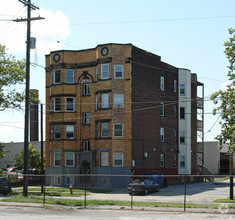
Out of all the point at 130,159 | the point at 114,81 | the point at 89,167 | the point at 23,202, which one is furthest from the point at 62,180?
the point at 23,202

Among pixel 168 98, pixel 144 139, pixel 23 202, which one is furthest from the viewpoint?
pixel 168 98

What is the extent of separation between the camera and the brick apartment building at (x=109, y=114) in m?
43.3

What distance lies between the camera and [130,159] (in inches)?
1677

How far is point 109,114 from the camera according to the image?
43531 millimetres

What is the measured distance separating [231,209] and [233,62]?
11095 millimetres

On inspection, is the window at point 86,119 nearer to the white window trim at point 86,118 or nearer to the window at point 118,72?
the white window trim at point 86,118

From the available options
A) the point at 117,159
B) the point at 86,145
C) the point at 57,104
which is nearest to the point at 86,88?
the point at 57,104

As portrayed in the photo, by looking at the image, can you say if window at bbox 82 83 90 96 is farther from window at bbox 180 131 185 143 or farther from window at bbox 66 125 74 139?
window at bbox 180 131 185 143

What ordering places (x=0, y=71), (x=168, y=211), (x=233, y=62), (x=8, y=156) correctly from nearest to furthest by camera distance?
(x=168, y=211) → (x=233, y=62) → (x=0, y=71) → (x=8, y=156)

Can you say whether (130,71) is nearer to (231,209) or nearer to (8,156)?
(231,209)

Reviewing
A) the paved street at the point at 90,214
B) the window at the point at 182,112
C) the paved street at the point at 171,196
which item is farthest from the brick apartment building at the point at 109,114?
the paved street at the point at 90,214

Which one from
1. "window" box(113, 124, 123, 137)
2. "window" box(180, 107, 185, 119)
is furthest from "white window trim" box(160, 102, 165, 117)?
"window" box(113, 124, 123, 137)

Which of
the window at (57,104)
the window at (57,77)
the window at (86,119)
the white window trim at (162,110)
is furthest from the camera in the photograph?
the white window trim at (162,110)

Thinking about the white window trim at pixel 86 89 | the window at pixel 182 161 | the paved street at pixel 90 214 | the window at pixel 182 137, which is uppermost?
the white window trim at pixel 86 89
